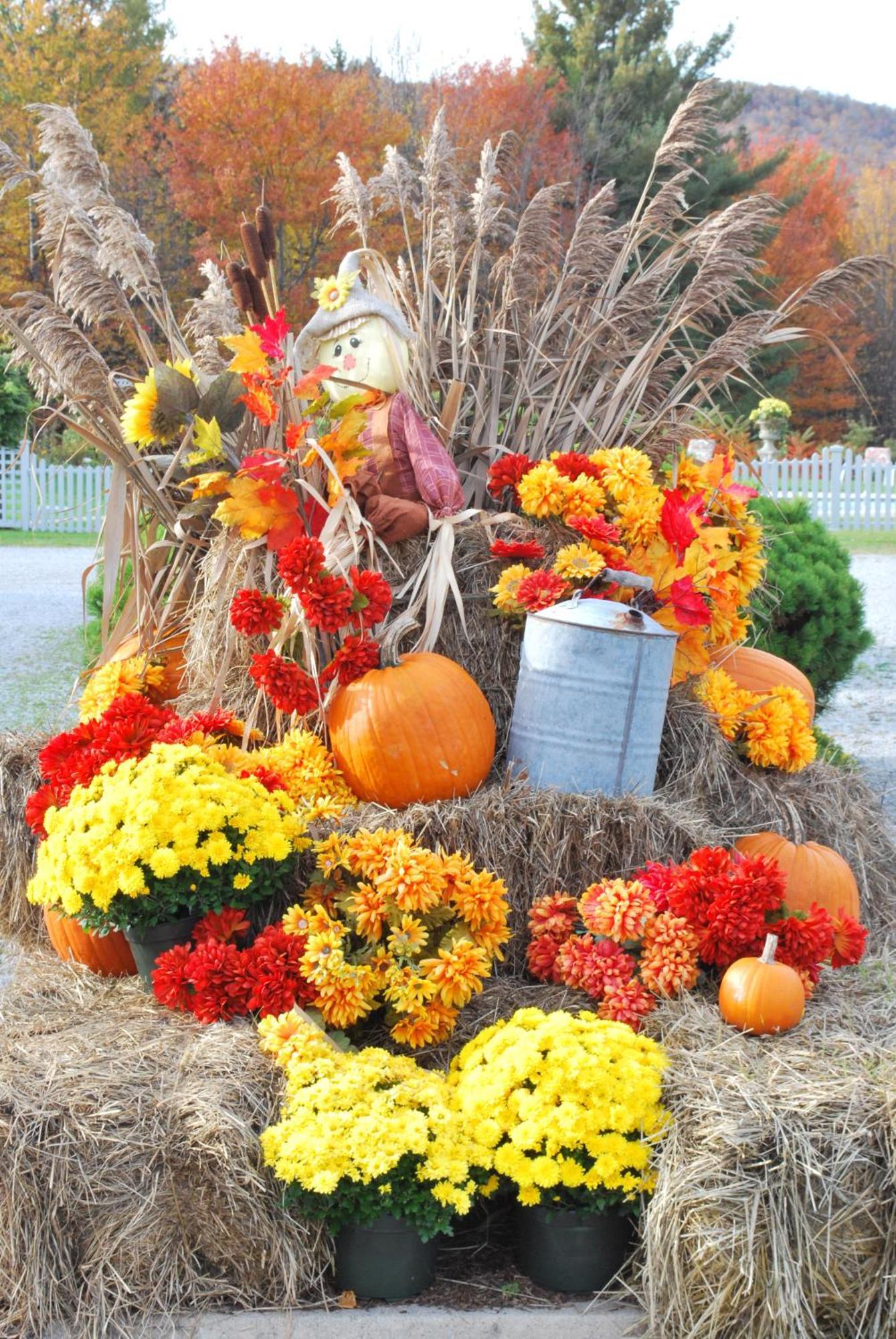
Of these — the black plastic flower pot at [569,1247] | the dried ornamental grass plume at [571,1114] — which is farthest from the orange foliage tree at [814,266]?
the black plastic flower pot at [569,1247]

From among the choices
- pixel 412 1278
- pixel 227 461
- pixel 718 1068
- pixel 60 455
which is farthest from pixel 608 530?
pixel 60 455

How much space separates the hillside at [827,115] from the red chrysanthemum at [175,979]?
228ft

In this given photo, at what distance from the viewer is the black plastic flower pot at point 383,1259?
218 cm

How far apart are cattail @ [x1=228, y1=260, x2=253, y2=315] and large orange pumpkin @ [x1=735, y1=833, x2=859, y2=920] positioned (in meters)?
2.21

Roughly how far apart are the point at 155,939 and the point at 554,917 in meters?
0.91

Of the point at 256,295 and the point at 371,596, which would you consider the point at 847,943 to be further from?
the point at 256,295

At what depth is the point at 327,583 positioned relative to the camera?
120 inches

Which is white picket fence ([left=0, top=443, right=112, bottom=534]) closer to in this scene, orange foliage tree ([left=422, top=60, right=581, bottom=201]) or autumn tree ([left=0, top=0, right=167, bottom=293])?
autumn tree ([left=0, top=0, right=167, bottom=293])

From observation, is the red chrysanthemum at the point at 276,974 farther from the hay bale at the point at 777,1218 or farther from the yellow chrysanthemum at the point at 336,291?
the yellow chrysanthemum at the point at 336,291

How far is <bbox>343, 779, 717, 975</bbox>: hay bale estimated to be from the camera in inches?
117

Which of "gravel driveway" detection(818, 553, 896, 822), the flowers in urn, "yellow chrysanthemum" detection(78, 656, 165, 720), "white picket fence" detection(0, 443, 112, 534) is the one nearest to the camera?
"yellow chrysanthemum" detection(78, 656, 165, 720)

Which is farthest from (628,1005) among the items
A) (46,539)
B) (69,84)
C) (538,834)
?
(69,84)

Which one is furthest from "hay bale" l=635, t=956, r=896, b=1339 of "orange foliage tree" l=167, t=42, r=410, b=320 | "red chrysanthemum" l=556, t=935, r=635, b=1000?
"orange foliage tree" l=167, t=42, r=410, b=320

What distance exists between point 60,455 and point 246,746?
20228 millimetres
